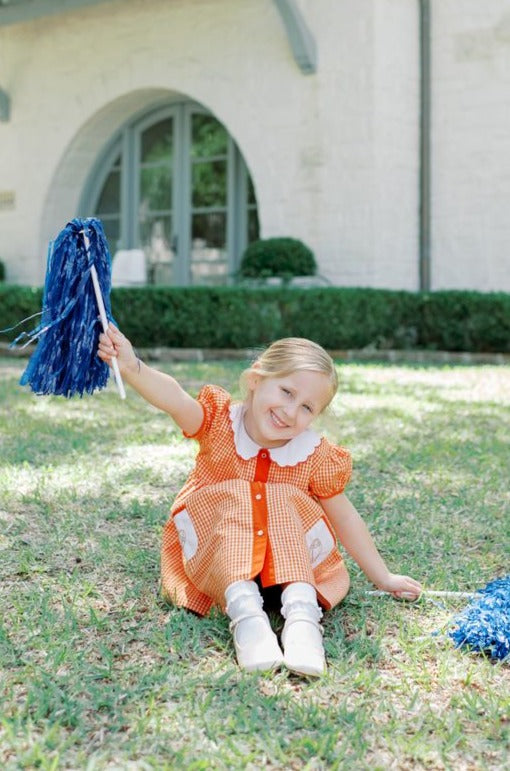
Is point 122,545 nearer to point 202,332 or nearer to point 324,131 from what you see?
point 202,332

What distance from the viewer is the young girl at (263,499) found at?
2.02 meters

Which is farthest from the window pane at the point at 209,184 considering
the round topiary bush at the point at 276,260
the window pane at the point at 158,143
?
the round topiary bush at the point at 276,260

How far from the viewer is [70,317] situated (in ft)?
6.97

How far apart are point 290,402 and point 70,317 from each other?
510 millimetres

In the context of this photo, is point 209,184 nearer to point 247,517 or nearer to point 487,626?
point 247,517

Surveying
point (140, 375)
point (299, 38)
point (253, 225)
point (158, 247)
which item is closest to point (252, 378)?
point (140, 375)

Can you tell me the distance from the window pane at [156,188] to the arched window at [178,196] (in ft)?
0.04

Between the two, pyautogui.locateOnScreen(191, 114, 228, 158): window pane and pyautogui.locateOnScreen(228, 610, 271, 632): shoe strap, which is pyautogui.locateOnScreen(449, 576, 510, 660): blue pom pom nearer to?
pyautogui.locateOnScreen(228, 610, 271, 632): shoe strap

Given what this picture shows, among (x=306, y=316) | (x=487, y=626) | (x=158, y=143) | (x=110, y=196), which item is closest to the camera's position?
(x=487, y=626)

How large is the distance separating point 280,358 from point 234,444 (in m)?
0.23

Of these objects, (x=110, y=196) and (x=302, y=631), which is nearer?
(x=302, y=631)

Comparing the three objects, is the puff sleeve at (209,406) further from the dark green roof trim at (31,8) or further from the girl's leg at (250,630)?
the dark green roof trim at (31,8)

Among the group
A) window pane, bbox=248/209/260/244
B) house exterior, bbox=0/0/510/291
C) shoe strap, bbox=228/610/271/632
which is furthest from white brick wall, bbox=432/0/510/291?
shoe strap, bbox=228/610/271/632

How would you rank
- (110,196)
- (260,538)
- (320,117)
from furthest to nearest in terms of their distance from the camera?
(110,196) < (320,117) < (260,538)
